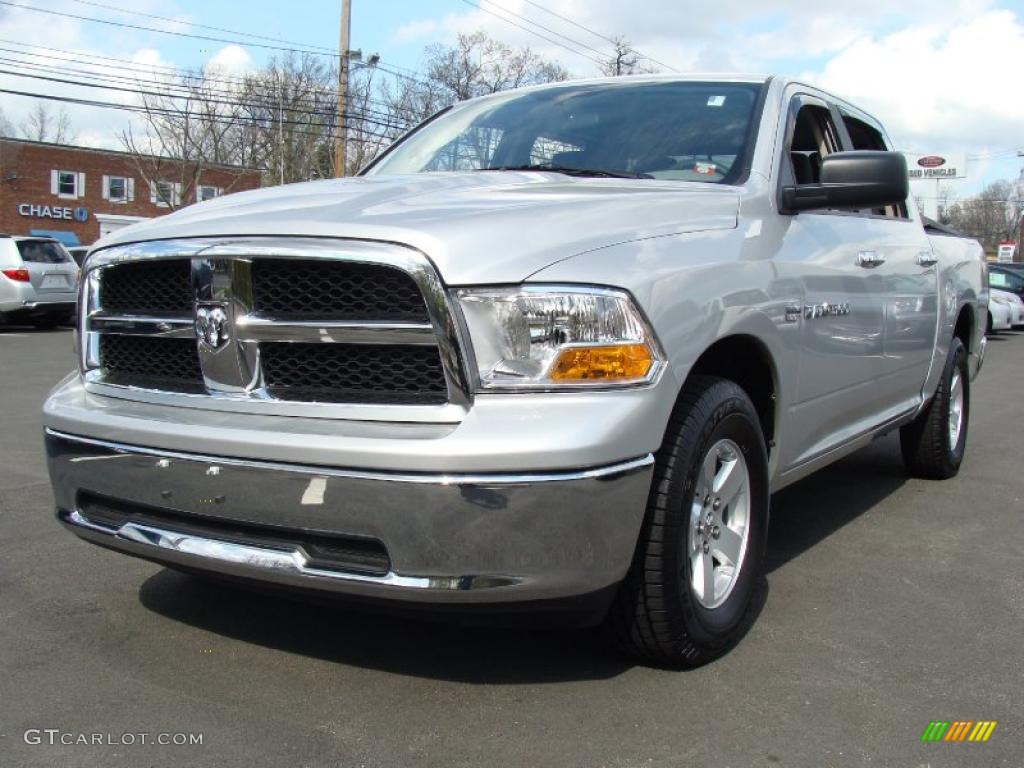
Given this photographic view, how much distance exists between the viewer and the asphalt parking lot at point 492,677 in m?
2.62

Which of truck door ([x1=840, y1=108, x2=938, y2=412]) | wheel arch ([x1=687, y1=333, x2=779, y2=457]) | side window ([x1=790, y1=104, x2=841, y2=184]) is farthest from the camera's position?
truck door ([x1=840, y1=108, x2=938, y2=412])

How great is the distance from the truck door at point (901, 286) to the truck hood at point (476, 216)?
132cm

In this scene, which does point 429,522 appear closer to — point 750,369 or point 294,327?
point 294,327

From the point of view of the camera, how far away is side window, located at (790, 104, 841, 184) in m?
4.27

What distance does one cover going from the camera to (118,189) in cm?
5197

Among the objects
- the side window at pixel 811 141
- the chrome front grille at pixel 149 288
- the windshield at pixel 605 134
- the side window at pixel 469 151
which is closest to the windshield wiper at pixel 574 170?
the windshield at pixel 605 134

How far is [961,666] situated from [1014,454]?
14.1 feet

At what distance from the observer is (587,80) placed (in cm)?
464

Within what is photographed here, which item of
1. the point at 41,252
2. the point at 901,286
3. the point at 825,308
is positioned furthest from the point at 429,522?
the point at 41,252

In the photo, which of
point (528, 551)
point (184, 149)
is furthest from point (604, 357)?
point (184, 149)

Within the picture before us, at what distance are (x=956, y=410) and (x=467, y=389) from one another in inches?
178

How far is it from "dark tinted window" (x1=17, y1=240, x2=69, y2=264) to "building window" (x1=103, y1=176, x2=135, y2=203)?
3701cm

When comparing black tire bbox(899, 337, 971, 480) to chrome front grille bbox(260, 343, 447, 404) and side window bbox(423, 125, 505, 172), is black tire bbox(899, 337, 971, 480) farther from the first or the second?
chrome front grille bbox(260, 343, 447, 404)

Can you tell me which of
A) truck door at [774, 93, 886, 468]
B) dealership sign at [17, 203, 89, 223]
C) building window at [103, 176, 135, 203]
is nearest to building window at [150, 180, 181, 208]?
building window at [103, 176, 135, 203]
